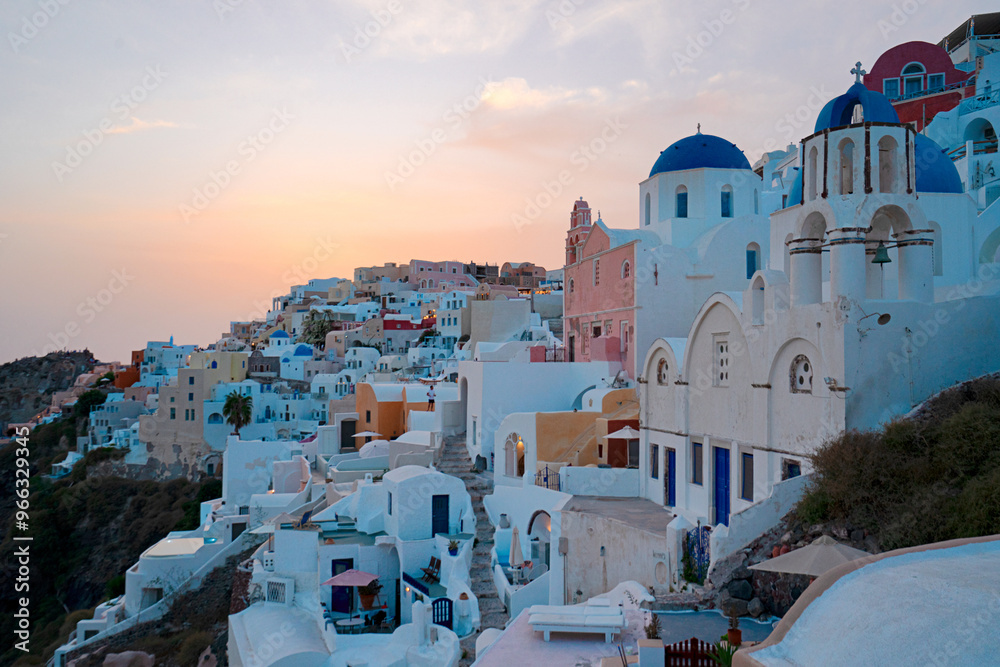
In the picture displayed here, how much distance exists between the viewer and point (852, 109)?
541 inches

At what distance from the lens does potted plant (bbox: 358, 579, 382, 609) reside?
21000mm

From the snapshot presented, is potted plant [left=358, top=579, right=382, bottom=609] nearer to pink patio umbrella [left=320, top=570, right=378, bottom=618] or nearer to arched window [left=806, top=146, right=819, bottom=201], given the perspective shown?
pink patio umbrella [left=320, top=570, right=378, bottom=618]

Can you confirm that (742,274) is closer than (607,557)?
No

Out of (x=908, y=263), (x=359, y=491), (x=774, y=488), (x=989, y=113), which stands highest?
(x=989, y=113)

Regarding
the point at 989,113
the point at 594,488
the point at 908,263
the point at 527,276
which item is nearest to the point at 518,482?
the point at 594,488

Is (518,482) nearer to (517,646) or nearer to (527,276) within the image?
(517,646)

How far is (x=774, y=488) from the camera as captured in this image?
39.6 ft

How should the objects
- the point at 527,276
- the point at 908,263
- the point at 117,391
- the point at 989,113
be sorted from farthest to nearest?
1. the point at 527,276
2. the point at 117,391
3. the point at 989,113
4. the point at 908,263

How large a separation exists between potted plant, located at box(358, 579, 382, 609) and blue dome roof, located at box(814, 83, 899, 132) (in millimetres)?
15757

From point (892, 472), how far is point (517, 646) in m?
5.46

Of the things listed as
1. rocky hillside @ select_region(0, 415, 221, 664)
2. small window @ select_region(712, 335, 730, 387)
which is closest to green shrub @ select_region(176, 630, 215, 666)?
rocky hillside @ select_region(0, 415, 221, 664)

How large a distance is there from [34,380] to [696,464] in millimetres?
91345

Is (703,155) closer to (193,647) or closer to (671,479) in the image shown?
(671,479)

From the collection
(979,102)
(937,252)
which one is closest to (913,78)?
(979,102)
